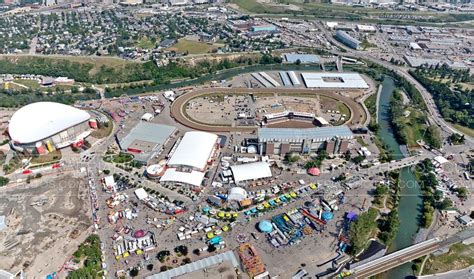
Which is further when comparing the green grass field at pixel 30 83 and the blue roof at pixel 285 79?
the blue roof at pixel 285 79

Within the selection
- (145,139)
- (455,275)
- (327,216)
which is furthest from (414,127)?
(145,139)

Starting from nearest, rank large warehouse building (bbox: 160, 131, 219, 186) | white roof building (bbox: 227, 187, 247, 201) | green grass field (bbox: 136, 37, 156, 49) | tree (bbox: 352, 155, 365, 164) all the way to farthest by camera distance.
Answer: white roof building (bbox: 227, 187, 247, 201), large warehouse building (bbox: 160, 131, 219, 186), tree (bbox: 352, 155, 365, 164), green grass field (bbox: 136, 37, 156, 49)

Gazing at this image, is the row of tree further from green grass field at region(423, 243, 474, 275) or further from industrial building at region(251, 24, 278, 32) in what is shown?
industrial building at region(251, 24, 278, 32)

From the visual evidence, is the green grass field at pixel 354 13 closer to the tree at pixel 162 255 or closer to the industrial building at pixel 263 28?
the industrial building at pixel 263 28

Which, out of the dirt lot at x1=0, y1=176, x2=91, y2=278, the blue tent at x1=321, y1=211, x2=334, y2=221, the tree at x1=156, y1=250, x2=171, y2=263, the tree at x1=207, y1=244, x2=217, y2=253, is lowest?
the dirt lot at x1=0, y1=176, x2=91, y2=278

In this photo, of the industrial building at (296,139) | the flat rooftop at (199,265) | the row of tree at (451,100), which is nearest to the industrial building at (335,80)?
the row of tree at (451,100)

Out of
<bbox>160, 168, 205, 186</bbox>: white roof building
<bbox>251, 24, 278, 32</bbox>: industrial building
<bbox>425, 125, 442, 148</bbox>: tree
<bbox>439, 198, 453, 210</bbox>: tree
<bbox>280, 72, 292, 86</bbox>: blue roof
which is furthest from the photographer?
<bbox>251, 24, 278, 32</bbox>: industrial building

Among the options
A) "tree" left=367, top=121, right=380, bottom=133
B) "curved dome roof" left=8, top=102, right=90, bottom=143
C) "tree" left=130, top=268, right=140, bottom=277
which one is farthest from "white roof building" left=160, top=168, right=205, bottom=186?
"tree" left=367, top=121, right=380, bottom=133
